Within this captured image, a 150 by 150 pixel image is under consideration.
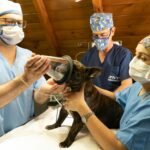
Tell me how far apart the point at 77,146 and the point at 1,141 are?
0.40m

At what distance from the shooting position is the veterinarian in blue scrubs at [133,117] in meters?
1.12

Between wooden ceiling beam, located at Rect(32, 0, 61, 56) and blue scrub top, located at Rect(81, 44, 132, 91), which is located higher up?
wooden ceiling beam, located at Rect(32, 0, 61, 56)

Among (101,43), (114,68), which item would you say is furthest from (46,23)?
(114,68)

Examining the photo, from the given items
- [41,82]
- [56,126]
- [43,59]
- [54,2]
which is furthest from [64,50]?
[43,59]

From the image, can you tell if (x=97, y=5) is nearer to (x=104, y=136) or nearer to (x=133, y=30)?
(x=133, y=30)

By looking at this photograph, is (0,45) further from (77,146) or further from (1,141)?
(77,146)

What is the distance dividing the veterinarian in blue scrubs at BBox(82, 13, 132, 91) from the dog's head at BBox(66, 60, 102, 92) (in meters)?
0.81

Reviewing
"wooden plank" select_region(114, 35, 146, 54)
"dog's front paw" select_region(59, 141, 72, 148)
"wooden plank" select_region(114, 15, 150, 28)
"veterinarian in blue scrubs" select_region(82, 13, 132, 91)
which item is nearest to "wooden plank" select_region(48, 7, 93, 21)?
"wooden plank" select_region(114, 15, 150, 28)

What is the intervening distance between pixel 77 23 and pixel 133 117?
2.24m

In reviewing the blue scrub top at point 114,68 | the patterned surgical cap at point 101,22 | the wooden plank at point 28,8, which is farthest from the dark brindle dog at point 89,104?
the wooden plank at point 28,8

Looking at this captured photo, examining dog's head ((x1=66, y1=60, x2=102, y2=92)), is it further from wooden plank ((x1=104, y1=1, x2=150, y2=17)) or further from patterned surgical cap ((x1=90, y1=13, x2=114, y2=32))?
wooden plank ((x1=104, y1=1, x2=150, y2=17))

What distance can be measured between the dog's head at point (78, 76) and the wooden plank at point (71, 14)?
1859mm

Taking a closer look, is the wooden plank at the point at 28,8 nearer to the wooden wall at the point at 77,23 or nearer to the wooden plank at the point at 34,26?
the wooden wall at the point at 77,23

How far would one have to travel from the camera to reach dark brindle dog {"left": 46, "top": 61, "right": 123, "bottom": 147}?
1.27 meters
